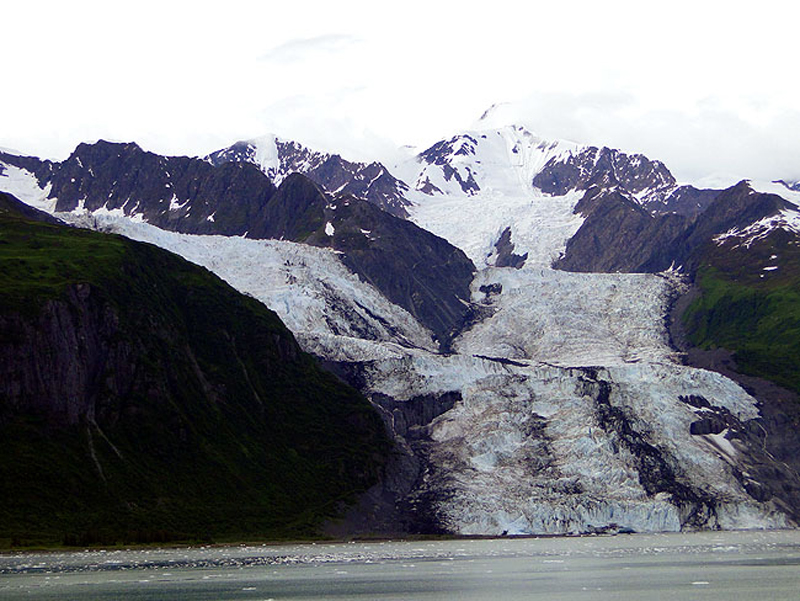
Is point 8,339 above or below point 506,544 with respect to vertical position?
above

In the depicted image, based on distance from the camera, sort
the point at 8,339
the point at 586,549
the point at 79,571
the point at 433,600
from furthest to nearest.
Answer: the point at 8,339, the point at 586,549, the point at 79,571, the point at 433,600

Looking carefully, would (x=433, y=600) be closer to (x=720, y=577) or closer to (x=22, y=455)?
(x=720, y=577)

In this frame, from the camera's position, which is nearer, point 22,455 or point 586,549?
point 586,549

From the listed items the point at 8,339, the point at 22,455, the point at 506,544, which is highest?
the point at 8,339

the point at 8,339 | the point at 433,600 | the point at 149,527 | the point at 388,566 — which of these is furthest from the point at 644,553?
the point at 8,339

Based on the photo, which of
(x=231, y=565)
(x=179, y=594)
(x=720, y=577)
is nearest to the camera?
(x=179, y=594)

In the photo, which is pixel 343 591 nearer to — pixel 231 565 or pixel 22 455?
pixel 231 565

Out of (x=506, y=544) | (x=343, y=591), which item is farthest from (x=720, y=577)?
(x=506, y=544)
